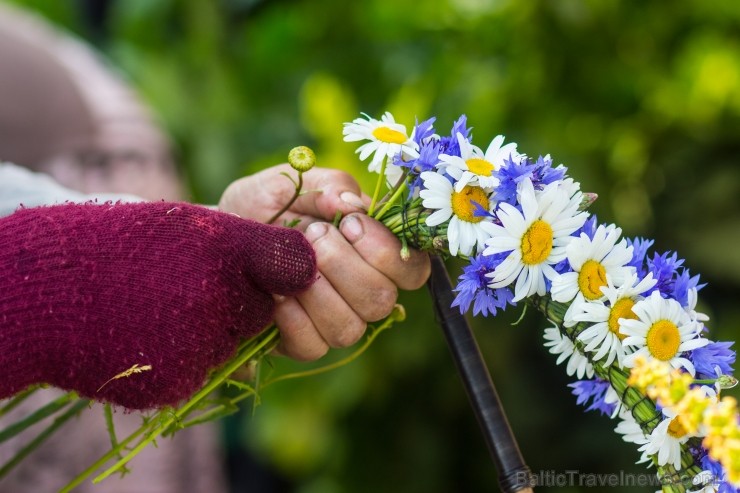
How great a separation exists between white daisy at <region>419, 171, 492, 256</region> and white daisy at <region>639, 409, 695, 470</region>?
18cm

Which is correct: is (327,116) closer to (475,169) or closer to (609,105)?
(609,105)

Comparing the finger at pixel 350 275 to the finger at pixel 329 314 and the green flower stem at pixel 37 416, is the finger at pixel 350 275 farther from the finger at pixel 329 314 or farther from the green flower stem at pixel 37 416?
the green flower stem at pixel 37 416

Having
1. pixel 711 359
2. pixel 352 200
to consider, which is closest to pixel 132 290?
pixel 352 200

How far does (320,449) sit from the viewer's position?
2.09 metres

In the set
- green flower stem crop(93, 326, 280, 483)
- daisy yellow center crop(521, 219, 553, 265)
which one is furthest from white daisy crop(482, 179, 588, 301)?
green flower stem crop(93, 326, 280, 483)

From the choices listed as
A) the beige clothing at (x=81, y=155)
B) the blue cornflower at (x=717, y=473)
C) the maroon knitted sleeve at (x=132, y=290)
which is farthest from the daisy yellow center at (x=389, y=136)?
the beige clothing at (x=81, y=155)

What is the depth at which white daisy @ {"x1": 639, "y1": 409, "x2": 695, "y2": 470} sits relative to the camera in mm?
599

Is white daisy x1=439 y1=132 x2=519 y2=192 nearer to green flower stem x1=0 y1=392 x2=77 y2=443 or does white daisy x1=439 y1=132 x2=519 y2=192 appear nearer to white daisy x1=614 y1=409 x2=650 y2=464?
white daisy x1=614 y1=409 x2=650 y2=464

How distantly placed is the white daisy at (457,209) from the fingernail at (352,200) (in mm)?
113

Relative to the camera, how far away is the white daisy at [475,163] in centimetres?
62

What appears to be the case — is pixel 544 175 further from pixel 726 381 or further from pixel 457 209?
pixel 726 381

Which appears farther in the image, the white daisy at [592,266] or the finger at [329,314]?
the finger at [329,314]

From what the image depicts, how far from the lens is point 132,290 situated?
627 millimetres

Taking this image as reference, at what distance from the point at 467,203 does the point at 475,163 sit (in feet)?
0.10
